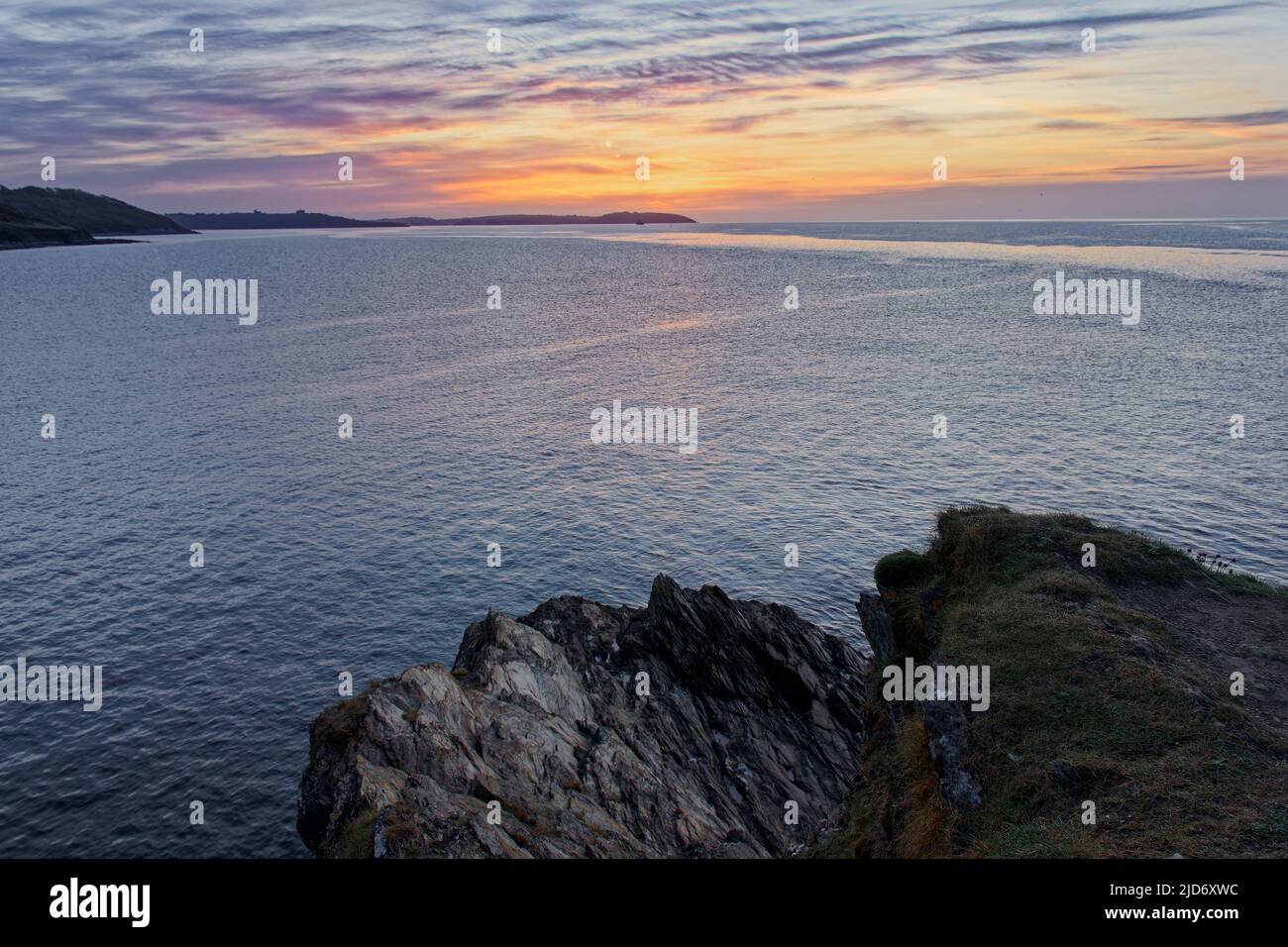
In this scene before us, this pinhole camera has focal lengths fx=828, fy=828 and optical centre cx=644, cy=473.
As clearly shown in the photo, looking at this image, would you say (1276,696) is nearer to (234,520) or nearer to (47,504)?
(234,520)

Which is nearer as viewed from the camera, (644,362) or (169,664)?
(169,664)

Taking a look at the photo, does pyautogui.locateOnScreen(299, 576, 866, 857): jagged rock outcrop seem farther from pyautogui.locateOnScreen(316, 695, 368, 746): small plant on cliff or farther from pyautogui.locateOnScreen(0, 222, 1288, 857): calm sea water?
pyautogui.locateOnScreen(0, 222, 1288, 857): calm sea water

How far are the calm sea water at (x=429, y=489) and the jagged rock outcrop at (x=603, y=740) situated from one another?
6.80m

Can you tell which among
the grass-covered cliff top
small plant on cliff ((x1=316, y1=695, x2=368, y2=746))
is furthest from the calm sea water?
the grass-covered cliff top

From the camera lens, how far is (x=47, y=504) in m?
60.2

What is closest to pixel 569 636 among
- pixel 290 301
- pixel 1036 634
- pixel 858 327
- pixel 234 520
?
pixel 1036 634

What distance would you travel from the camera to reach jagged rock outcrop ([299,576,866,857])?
27609mm

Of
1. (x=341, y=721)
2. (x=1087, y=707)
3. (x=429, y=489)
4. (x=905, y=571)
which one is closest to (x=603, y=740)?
(x=341, y=721)

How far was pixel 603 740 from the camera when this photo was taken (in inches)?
1369

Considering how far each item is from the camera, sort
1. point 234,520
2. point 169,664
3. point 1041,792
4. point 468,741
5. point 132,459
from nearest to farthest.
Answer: point 1041,792, point 468,741, point 169,664, point 234,520, point 132,459

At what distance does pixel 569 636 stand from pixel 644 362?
7642 cm

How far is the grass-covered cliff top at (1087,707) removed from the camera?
2003 centimetres

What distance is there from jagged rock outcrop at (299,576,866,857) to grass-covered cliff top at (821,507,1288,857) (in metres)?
7.03

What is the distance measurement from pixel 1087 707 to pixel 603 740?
18.6 meters
